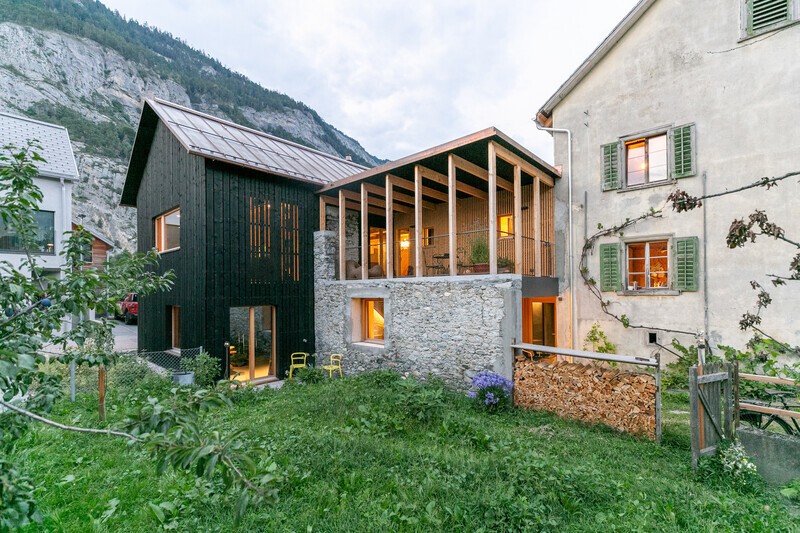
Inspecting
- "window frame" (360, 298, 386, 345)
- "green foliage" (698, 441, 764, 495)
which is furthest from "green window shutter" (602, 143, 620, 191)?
"window frame" (360, 298, 386, 345)

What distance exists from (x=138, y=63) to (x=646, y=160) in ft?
203

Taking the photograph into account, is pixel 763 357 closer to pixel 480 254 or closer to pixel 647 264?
pixel 647 264

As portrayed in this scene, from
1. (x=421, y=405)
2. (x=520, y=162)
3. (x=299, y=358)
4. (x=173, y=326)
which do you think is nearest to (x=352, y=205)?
(x=299, y=358)

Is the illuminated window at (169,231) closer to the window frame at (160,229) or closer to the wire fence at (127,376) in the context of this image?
the window frame at (160,229)

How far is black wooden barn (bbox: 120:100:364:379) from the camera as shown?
9.07 meters

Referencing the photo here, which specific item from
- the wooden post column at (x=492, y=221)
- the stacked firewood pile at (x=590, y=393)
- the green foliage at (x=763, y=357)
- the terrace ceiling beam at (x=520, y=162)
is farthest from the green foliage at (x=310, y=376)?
the green foliage at (x=763, y=357)

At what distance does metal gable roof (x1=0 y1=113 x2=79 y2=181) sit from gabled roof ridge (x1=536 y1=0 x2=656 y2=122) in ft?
55.7

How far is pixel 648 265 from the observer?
8.91 m

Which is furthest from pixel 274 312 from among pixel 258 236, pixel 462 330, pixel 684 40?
pixel 684 40

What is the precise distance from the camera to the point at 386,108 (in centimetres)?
12731

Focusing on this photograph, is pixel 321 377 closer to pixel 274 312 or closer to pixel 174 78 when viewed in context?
pixel 274 312

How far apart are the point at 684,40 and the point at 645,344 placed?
23.8ft

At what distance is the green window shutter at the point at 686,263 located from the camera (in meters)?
8.15

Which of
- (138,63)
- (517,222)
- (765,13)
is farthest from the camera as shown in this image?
(138,63)
